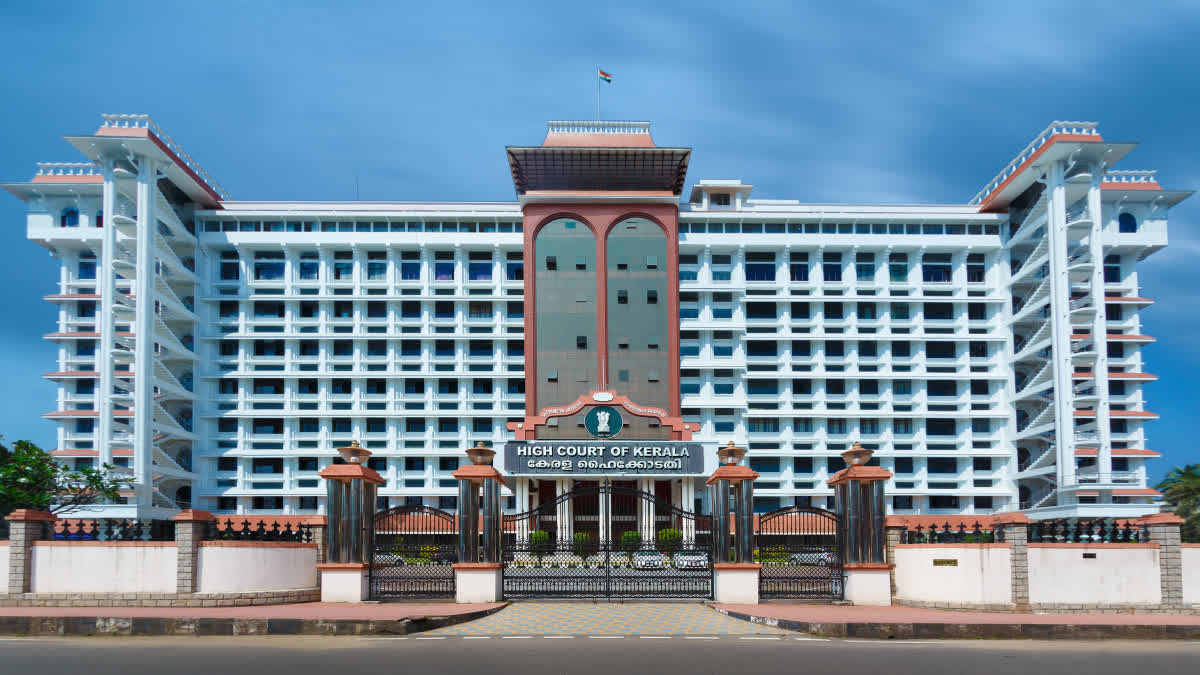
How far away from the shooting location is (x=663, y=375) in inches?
2611

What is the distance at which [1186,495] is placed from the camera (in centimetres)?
5894

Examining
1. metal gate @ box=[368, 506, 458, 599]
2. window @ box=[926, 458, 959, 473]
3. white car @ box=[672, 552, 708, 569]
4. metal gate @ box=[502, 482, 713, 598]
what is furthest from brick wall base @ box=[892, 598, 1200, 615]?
window @ box=[926, 458, 959, 473]

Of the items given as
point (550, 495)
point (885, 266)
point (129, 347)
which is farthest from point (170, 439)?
point (885, 266)

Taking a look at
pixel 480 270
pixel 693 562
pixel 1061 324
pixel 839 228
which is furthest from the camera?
pixel 480 270

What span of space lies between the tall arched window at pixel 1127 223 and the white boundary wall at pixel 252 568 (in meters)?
61.8

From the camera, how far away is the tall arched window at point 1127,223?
6819 centimetres

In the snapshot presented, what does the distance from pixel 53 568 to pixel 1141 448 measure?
6284cm

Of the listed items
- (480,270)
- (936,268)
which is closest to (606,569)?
(480,270)

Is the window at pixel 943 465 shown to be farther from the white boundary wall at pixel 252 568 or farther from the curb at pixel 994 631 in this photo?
the white boundary wall at pixel 252 568

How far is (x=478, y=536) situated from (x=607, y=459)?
2642 centimetres

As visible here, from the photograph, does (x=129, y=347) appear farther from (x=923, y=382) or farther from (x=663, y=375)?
(x=923, y=382)

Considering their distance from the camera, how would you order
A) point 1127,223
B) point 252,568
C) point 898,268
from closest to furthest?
point 252,568 → point 1127,223 → point 898,268

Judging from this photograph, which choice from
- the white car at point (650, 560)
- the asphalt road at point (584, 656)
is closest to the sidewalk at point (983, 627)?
the asphalt road at point (584, 656)

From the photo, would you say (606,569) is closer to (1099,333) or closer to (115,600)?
(115,600)
